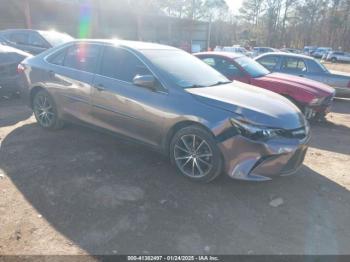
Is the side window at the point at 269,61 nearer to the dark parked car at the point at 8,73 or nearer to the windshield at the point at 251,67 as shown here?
the windshield at the point at 251,67

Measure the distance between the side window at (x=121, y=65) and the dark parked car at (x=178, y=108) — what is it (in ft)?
0.05

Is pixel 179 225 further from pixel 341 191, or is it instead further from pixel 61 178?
pixel 341 191

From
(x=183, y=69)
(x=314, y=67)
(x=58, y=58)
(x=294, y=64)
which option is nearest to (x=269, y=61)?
(x=294, y=64)

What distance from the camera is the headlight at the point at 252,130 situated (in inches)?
138

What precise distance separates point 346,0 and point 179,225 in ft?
212

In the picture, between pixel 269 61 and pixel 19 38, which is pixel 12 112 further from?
pixel 269 61

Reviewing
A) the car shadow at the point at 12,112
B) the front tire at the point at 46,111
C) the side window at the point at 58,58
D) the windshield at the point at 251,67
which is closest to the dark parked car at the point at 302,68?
the windshield at the point at 251,67

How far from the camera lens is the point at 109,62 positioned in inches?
182

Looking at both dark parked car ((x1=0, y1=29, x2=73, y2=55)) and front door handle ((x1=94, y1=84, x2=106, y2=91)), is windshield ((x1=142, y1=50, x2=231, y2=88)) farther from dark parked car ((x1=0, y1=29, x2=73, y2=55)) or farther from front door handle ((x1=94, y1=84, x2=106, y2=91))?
dark parked car ((x1=0, y1=29, x2=73, y2=55))

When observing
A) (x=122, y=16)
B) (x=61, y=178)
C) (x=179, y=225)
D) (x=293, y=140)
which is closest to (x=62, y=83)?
(x=61, y=178)

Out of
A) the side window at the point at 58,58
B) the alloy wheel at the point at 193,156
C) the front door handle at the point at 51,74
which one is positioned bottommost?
the alloy wheel at the point at 193,156

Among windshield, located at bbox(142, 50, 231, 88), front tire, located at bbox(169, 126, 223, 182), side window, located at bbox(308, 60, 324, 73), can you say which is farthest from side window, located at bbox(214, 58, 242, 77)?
front tire, located at bbox(169, 126, 223, 182)

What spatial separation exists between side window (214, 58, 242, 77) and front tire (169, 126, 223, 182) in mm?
3901

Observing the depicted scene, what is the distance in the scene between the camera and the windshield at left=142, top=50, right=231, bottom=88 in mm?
4215
